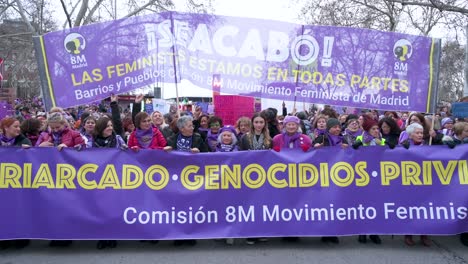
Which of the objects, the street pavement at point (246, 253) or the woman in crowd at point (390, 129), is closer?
the street pavement at point (246, 253)

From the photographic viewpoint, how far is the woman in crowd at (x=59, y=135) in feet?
16.9

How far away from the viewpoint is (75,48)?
17.5 feet

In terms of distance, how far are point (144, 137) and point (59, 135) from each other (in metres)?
0.99

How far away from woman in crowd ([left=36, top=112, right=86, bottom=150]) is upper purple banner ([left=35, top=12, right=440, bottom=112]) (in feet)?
1.54

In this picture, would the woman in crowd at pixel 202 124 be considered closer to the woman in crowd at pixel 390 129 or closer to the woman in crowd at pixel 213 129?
the woman in crowd at pixel 213 129

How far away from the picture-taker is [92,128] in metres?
5.80

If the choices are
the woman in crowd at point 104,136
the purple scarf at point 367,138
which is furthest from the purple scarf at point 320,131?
the woman in crowd at point 104,136

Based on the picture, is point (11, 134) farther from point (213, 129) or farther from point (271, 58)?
point (271, 58)

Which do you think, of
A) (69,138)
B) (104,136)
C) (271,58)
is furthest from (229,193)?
(69,138)

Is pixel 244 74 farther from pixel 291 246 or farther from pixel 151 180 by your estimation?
pixel 291 246

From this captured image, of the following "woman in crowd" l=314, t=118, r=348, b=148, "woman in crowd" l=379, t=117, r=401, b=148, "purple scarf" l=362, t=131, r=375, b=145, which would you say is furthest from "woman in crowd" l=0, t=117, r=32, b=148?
"woman in crowd" l=379, t=117, r=401, b=148

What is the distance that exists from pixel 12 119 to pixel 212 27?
2.58 meters

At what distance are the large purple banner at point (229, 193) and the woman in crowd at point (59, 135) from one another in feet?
0.84

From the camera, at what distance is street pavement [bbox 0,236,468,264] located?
453 centimetres
